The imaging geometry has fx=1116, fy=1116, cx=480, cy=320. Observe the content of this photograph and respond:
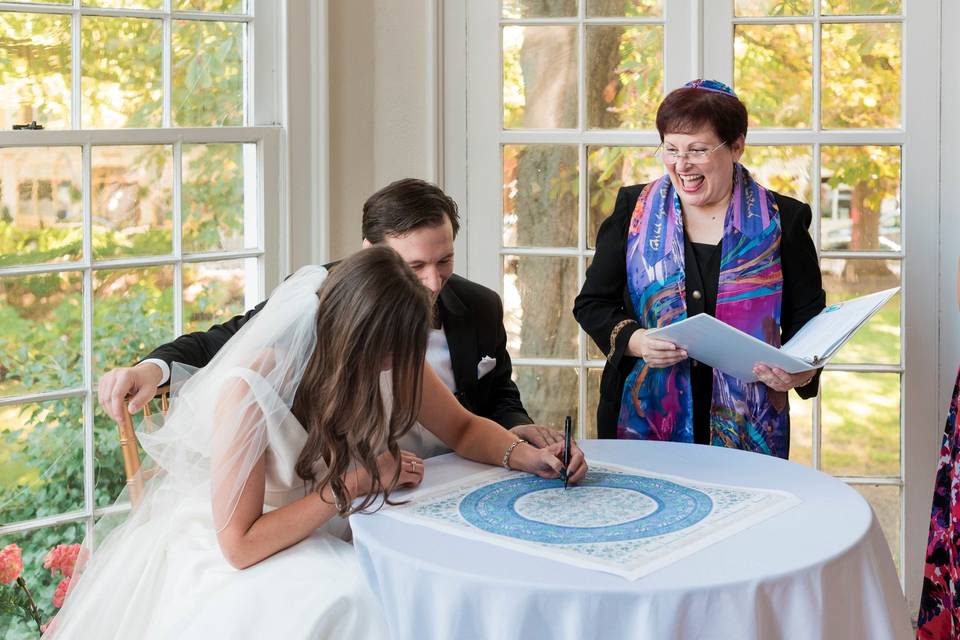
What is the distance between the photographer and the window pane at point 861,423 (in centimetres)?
353

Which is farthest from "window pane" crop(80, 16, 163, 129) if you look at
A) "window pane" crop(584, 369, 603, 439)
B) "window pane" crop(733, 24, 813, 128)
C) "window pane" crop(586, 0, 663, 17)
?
"window pane" crop(733, 24, 813, 128)

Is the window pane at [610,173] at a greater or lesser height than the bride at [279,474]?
greater

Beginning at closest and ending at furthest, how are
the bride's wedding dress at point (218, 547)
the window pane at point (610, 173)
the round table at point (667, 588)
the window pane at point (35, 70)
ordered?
the round table at point (667, 588) < the bride's wedding dress at point (218, 547) < the window pane at point (35, 70) < the window pane at point (610, 173)

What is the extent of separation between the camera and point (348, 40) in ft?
11.6

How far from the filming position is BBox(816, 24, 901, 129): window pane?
343 cm

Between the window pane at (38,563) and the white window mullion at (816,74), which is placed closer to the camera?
the window pane at (38,563)

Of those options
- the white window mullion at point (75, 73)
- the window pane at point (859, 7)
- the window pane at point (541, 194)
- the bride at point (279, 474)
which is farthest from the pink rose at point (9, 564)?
the window pane at point (859, 7)

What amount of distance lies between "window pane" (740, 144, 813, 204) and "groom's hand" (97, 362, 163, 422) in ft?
6.74

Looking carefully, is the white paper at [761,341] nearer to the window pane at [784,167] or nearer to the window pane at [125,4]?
the window pane at [784,167]

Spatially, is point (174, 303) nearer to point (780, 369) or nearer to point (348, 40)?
point (348, 40)

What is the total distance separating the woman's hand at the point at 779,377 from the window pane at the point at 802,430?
1.04 m

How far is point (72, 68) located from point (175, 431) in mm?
1245

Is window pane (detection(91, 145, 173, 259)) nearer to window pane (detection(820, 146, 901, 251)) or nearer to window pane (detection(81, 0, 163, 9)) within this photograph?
window pane (detection(81, 0, 163, 9))

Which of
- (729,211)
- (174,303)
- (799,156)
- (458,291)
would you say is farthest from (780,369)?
(174,303)
